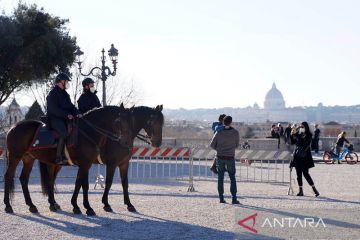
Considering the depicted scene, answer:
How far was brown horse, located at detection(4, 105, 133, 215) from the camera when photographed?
15.0 metres

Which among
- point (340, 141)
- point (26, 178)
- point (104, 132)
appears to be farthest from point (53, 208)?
point (340, 141)

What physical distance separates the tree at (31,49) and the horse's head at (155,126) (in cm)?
2454

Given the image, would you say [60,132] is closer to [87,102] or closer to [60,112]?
[60,112]

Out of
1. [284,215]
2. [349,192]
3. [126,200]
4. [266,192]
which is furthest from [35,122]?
[349,192]

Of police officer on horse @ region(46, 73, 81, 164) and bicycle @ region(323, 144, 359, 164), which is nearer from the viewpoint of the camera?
police officer on horse @ region(46, 73, 81, 164)

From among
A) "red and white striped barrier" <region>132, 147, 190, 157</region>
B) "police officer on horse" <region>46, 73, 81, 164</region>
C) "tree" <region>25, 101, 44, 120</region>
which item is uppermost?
"tree" <region>25, 101, 44, 120</region>

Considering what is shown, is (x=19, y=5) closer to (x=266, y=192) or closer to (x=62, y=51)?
(x=62, y=51)

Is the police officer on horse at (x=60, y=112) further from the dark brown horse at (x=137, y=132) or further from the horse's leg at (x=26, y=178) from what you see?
the horse's leg at (x=26, y=178)

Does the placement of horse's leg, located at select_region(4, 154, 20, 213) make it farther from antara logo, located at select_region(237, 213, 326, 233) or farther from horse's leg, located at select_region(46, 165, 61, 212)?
antara logo, located at select_region(237, 213, 326, 233)

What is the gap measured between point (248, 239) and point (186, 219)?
2421 millimetres

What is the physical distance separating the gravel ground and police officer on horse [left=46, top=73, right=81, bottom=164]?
131 centimetres

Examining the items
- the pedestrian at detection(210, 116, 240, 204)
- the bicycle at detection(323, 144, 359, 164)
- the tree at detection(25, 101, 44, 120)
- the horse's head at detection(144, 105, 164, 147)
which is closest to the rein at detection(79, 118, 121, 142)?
the horse's head at detection(144, 105, 164, 147)

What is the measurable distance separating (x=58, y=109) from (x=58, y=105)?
0.31 ft

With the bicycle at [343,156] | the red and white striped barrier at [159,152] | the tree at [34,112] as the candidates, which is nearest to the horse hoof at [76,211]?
the red and white striped barrier at [159,152]
